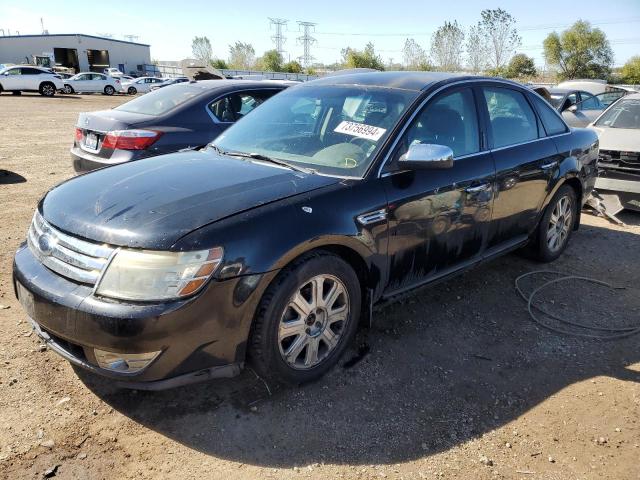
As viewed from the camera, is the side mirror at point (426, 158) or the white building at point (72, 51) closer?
the side mirror at point (426, 158)

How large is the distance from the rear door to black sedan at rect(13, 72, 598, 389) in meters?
0.02

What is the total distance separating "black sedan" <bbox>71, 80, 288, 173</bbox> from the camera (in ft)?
18.2

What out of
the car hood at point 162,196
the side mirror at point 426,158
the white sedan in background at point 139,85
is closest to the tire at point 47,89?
the white sedan in background at point 139,85

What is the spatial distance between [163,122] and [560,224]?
437 cm

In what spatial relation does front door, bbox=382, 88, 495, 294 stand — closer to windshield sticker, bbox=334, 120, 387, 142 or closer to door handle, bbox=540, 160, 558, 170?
windshield sticker, bbox=334, 120, 387, 142

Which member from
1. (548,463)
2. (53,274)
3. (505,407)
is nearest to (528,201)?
(505,407)

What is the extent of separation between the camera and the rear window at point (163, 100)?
605 centimetres

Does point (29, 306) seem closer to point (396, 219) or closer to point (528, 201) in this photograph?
point (396, 219)

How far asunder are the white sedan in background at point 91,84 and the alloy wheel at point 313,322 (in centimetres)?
3664

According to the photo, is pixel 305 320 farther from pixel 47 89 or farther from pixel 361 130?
pixel 47 89

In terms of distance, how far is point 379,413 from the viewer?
2822mm

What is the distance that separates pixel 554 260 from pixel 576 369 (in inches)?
80.7

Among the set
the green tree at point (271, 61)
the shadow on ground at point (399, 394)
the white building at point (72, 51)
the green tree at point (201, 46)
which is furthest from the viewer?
the green tree at point (201, 46)

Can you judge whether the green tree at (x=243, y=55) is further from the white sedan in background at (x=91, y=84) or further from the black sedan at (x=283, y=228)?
the black sedan at (x=283, y=228)
